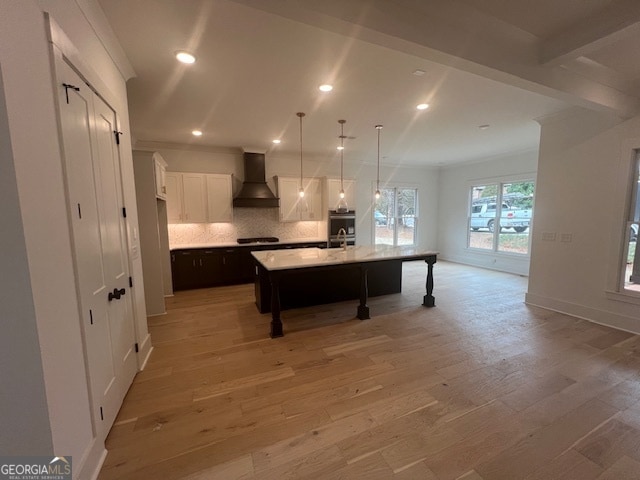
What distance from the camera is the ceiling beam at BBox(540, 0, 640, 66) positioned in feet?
6.13

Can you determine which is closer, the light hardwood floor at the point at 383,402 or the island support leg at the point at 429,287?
the light hardwood floor at the point at 383,402

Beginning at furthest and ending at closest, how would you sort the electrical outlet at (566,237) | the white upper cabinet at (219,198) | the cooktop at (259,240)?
the cooktop at (259,240) → the white upper cabinet at (219,198) → the electrical outlet at (566,237)

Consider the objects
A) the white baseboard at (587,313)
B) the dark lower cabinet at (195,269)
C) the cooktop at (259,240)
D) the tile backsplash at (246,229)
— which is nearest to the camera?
the white baseboard at (587,313)

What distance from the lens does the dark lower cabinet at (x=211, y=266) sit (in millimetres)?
5125

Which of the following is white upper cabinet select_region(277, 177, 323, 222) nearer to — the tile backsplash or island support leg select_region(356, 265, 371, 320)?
the tile backsplash

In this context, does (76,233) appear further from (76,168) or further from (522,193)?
(522,193)

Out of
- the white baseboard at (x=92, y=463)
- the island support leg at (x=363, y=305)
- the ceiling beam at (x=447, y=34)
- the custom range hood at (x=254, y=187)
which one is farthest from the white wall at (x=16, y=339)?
the custom range hood at (x=254, y=187)

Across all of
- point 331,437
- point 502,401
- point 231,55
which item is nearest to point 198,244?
point 231,55

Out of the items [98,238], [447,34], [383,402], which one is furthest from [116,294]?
[447,34]

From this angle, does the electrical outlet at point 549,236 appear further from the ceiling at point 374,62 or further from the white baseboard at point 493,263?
the white baseboard at point 493,263

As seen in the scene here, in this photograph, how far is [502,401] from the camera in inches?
83.4

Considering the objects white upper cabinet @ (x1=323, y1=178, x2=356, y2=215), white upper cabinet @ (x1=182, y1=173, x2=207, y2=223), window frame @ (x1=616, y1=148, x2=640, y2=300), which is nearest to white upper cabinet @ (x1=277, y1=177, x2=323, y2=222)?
white upper cabinet @ (x1=323, y1=178, x2=356, y2=215)

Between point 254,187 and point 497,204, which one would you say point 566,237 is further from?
point 254,187

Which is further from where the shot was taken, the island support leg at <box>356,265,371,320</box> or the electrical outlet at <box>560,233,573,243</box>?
the electrical outlet at <box>560,233,573,243</box>
